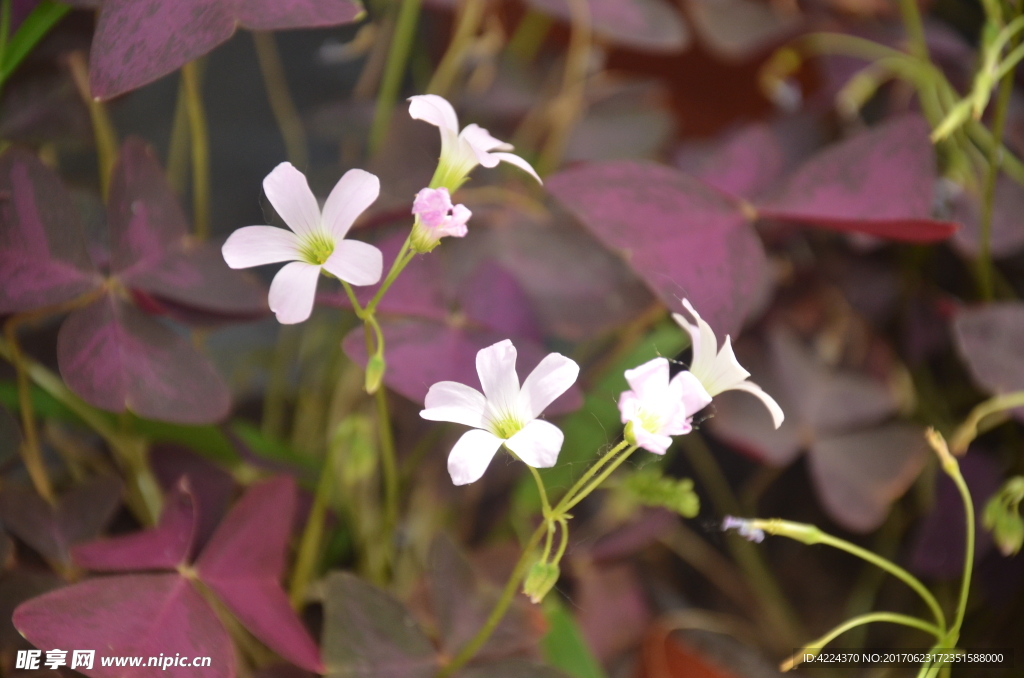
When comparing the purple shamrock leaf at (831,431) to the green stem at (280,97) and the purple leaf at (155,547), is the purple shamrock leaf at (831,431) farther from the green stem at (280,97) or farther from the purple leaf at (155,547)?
the green stem at (280,97)

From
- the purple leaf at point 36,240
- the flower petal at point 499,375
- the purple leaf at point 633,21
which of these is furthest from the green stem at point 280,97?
the flower petal at point 499,375

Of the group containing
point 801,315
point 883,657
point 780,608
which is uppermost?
point 801,315

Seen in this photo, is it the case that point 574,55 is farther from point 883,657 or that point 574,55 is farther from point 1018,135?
point 883,657

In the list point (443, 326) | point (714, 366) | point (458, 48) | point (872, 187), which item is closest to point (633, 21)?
point (458, 48)

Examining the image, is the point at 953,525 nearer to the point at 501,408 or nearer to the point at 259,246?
the point at 501,408

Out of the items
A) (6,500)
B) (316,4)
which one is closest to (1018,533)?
(316,4)

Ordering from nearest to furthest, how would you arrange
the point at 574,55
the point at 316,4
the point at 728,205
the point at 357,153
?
the point at 316,4 → the point at 728,205 → the point at 357,153 → the point at 574,55

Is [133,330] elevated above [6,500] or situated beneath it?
elevated above

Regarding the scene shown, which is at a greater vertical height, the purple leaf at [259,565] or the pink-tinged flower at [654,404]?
the pink-tinged flower at [654,404]
